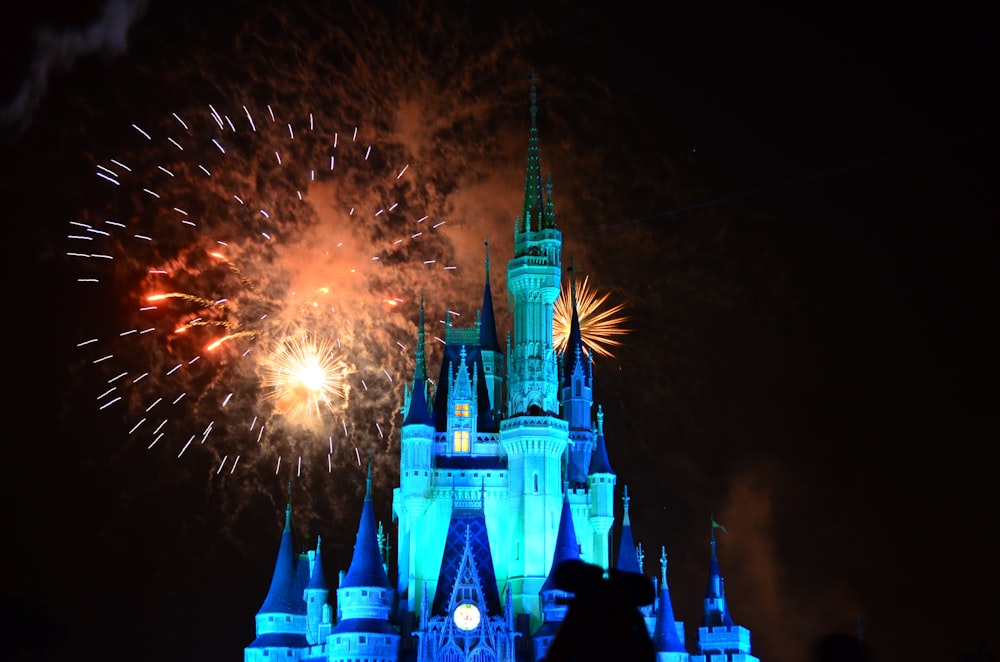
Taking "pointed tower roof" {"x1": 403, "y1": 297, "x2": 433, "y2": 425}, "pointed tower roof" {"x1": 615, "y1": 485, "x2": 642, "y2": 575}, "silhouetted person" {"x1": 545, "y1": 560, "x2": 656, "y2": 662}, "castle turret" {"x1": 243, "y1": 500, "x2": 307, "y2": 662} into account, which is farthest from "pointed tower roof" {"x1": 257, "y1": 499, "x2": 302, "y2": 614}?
"silhouetted person" {"x1": 545, "y1": 560, "x2": 656, "y2": 662}

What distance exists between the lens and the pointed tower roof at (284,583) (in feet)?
285

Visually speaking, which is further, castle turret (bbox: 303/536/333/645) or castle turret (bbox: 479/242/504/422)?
castle turret (bbox: 479/242/504/422)

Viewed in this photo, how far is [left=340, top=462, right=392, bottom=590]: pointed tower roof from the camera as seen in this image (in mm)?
82000

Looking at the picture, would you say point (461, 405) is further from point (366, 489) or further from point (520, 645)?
point (520, 645)

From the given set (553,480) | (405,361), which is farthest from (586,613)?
(405,361)

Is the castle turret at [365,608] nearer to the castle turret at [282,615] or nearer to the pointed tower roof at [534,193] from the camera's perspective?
the castle turret at [282,615]

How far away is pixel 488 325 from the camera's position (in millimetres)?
96562

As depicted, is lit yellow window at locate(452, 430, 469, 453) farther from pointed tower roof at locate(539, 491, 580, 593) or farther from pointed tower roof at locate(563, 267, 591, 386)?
pointed tower roof at locate(563, 267, 591, 386)

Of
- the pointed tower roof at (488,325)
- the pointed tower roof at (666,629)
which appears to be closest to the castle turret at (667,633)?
the pointed tower roof at (666,629)

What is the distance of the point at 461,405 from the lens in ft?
295

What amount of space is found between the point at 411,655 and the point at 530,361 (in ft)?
61.6

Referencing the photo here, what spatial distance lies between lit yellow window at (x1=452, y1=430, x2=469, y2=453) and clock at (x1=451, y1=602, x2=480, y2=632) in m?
11.4

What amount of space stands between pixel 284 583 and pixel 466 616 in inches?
509

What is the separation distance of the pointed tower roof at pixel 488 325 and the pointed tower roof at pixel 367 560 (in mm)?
14900
